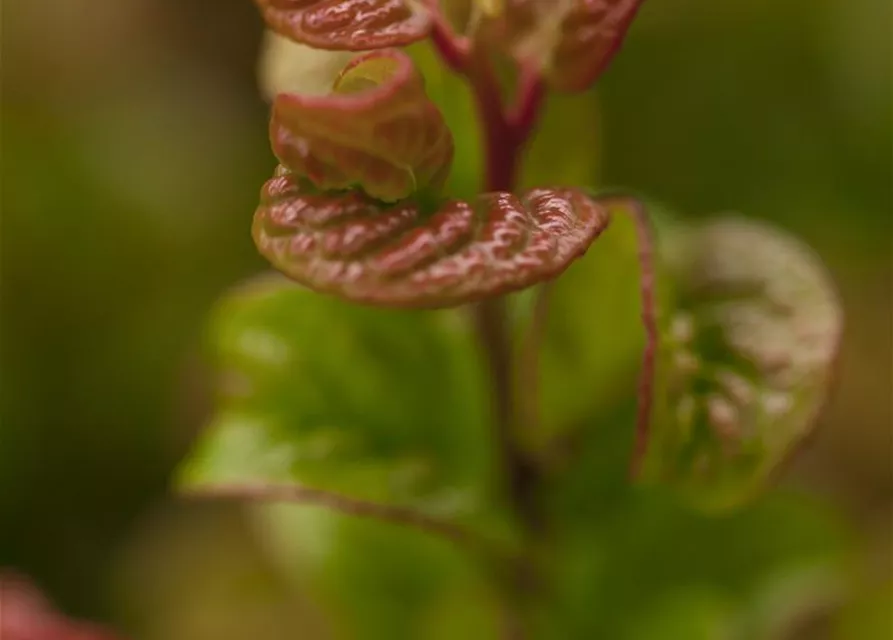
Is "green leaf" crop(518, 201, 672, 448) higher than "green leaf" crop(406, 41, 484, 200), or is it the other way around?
"green leaf" crop(406, 41, 484, 200)

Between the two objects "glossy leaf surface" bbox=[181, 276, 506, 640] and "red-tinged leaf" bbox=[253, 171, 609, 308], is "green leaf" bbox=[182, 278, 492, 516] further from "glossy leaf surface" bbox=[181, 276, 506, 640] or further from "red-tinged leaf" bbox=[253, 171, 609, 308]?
"red-tinged leaf" bbox=[253, 171, 609, 308]

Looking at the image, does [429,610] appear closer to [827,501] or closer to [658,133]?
[827,501]

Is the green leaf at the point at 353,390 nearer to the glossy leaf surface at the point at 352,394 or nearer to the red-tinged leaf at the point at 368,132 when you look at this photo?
the glossy leaf surface at the point at 352,394

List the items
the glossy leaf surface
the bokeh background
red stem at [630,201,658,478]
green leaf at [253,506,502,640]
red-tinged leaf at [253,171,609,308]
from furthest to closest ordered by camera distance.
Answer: the bokeh background → green leaf at [253,506,502,640] → the glossy leaf surface → red stem at [630,201,658,478] → red-tinged leaf at [253,171,609,308]

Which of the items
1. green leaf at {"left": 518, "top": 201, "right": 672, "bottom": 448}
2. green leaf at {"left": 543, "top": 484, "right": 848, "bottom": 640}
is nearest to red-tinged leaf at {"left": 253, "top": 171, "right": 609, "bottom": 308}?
green leaf at {"left": 518, "top": 201, "right": 672, "bottom": 448}

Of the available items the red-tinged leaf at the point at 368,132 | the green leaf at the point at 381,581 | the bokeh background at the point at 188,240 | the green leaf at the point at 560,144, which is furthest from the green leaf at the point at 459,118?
the bokeh background at the point at 188,240

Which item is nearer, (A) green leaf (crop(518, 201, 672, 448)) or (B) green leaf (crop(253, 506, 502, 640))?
(A) green leaf (crop(518, 201, 672, 448))
